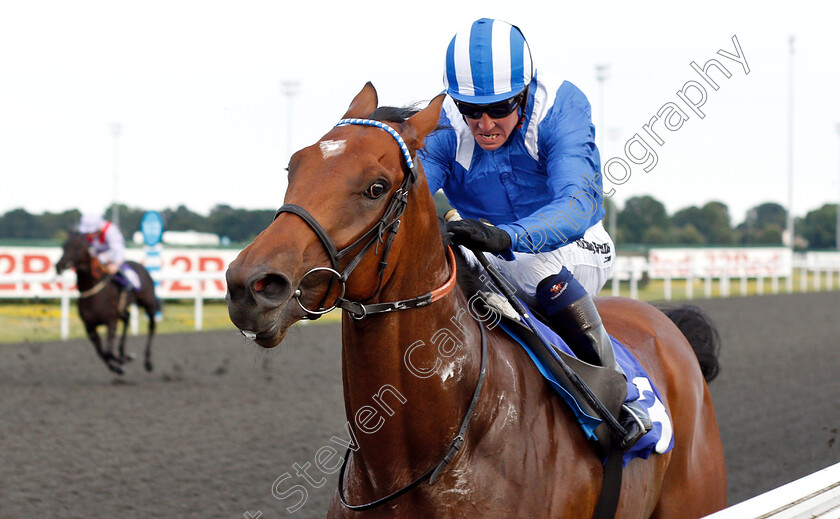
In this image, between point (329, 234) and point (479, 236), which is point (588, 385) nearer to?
point (479, 236)

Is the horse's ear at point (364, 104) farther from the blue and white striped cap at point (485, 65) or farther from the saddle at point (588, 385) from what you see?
the saddle at point (588, 385)

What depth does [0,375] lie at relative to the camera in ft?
27.9

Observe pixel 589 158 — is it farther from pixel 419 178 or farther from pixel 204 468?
pixel 204 468

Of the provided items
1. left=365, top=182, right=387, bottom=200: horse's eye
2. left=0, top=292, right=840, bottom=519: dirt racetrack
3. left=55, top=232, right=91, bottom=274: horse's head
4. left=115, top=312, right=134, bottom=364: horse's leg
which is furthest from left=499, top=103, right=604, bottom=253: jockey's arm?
left=55, top=232, right=91, bottom=274: horse's head

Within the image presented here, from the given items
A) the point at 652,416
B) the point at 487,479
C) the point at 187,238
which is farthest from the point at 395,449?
the point at 187,238

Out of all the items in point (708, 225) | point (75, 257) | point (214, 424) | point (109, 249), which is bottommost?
point (214, 424)

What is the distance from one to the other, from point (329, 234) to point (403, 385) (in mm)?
502

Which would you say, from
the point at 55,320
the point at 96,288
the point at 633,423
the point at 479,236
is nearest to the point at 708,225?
the point at 55,320

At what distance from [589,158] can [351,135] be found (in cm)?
89

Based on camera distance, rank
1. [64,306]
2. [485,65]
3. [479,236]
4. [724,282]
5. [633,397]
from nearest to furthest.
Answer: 1. [479,236]
2. [485,65]
3. [633,397]
4. [64,306]
5. [724,282]

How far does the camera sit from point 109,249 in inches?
369

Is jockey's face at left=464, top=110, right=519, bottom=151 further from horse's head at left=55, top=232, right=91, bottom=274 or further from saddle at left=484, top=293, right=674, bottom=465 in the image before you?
horse's head at left=55, top=232, right=91, bottom=274

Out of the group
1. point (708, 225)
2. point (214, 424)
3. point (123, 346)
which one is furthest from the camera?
point (708, 225)

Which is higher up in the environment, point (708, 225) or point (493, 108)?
point (708, 225)
